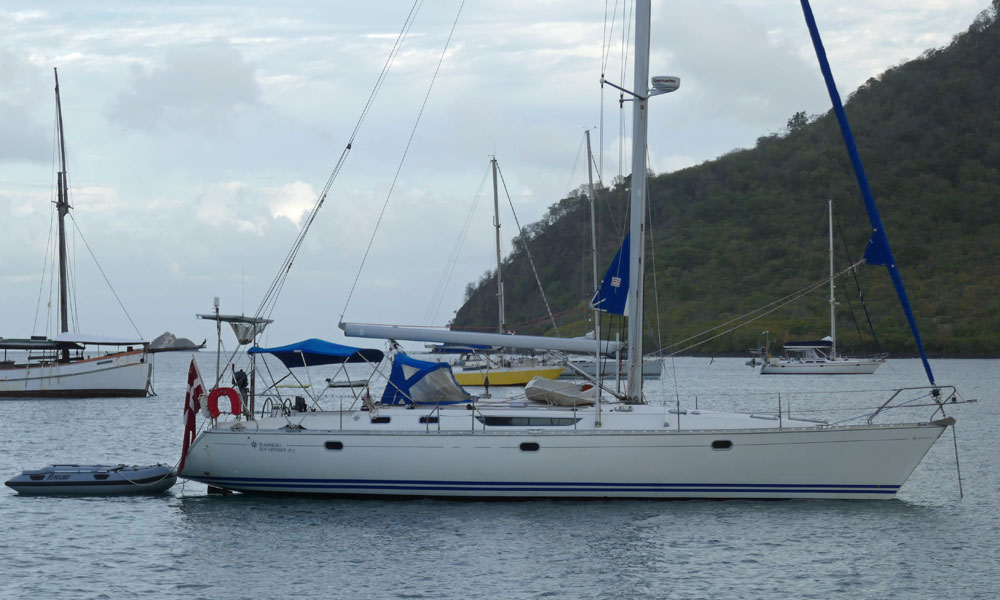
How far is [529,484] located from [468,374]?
147 ft

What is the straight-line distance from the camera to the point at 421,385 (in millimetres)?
23547

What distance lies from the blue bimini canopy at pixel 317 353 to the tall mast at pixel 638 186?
5.81 meters

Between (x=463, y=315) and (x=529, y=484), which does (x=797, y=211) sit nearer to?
(x=463, y=315)

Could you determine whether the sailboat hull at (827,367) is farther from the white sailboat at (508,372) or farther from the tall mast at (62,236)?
the tall mast at (62,236)

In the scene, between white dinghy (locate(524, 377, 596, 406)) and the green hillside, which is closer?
white dinghy (locate(524, 377, 596, 406))

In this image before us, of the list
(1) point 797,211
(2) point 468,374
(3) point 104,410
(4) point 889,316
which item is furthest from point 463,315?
(3) point 104,410

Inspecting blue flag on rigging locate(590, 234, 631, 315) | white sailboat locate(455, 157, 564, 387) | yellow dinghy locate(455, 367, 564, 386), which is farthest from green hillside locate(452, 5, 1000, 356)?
blue flag on rigging locate(590, 234, 631, 315)

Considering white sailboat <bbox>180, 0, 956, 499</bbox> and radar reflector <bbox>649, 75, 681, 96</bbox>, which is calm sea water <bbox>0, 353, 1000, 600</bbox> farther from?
radar reflector <bbox>649, 75, 681, 96</bbox>

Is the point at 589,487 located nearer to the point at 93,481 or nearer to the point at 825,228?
the point at 93,481

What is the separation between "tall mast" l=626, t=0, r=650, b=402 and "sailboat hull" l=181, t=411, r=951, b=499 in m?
2.01

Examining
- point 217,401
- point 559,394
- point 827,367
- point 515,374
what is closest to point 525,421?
point 559,394

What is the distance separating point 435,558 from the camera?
18031 millimetres

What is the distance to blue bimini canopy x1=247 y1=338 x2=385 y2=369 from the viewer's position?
23016 millimetres

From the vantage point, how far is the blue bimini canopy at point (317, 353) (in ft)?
75.5
